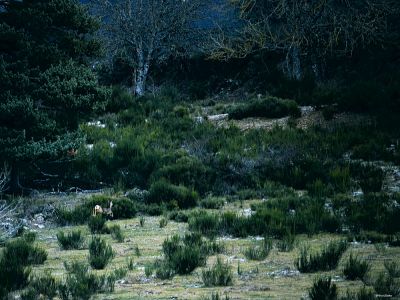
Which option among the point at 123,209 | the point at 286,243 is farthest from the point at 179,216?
the point at 286,243

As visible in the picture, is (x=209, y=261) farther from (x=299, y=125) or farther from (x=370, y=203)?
(x=299, y=125)

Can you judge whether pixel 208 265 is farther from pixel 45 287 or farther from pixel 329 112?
pixel 329 112

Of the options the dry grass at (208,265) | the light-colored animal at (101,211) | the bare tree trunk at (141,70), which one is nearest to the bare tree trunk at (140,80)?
the bare tree trunk at (141,70)

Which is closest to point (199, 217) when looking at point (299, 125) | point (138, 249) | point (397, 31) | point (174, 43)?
point (138, 249)

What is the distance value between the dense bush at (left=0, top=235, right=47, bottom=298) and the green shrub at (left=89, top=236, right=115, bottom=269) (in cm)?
68

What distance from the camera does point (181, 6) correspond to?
31.6m

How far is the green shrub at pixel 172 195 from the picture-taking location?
1340cm

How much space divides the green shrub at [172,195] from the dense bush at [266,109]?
8.20m

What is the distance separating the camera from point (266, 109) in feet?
70.9

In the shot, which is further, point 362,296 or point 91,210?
point 91,210

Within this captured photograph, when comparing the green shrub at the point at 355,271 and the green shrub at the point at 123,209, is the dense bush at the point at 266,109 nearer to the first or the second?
the green shrub at the point at 123,209

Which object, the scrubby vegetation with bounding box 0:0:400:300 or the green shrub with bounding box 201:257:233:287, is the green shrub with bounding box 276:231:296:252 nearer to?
the scrubby vegetation with bounding box 0:0:400:300

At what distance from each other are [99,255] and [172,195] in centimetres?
539

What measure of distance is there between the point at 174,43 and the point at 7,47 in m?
18.2
